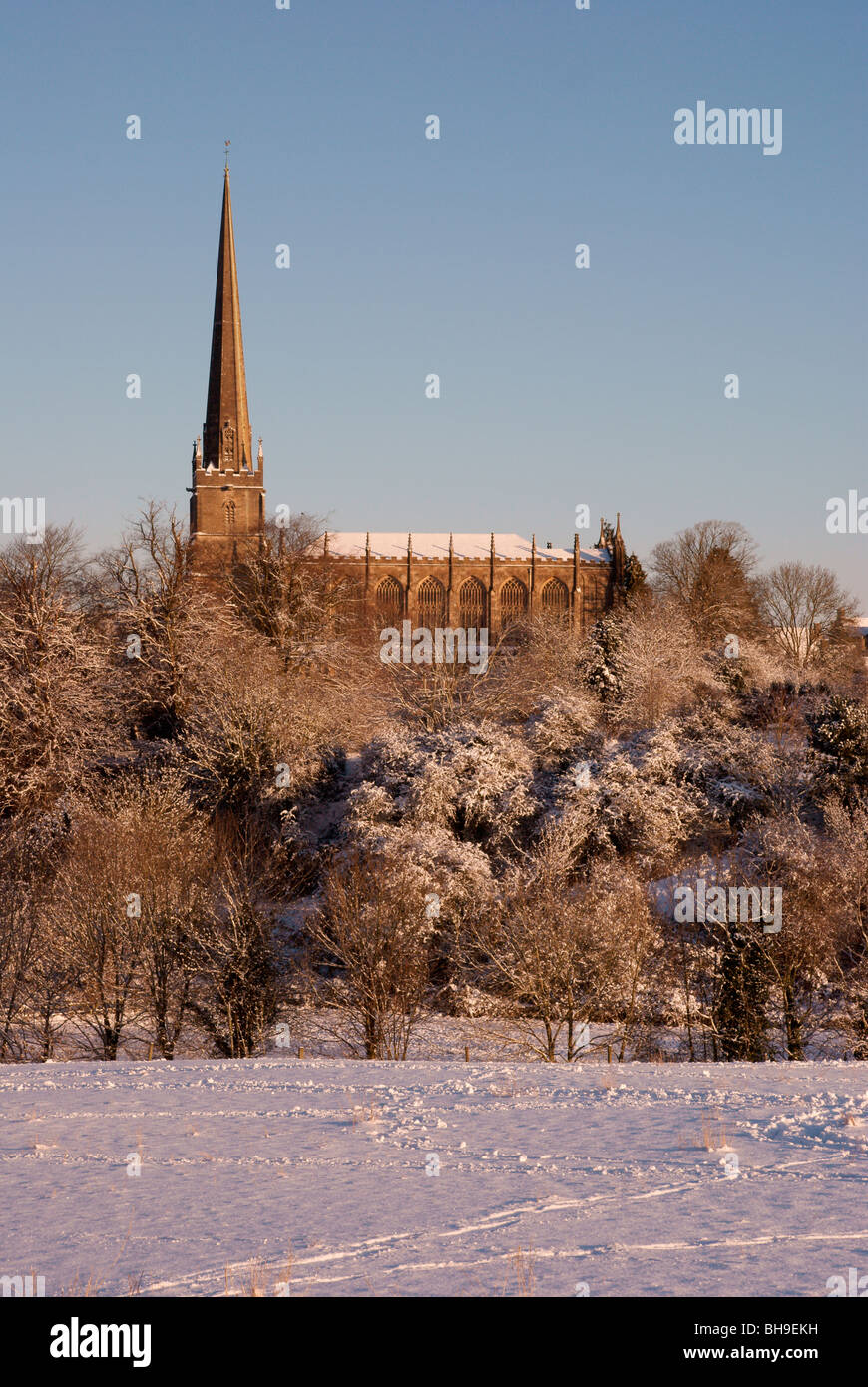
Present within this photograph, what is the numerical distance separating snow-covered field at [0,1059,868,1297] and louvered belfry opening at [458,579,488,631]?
82.0m

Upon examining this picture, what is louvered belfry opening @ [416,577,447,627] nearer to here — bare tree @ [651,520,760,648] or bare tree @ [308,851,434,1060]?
bare tree @ [651,520,760,648]

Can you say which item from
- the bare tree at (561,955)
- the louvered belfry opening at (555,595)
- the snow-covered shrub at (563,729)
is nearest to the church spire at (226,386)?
the louvered belfry opening at (555,595)

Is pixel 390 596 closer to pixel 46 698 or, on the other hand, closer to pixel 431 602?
pixel 431 602

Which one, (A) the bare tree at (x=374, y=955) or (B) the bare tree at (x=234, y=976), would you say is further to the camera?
(B) the bare tree at (x=234, y=976)

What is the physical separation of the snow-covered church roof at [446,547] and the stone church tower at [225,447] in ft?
26.9

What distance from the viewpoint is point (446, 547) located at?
101188mm

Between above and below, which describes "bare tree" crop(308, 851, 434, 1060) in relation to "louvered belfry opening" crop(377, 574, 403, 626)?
below

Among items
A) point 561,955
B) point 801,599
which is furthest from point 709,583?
point 561,955

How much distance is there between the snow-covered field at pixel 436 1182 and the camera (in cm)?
898

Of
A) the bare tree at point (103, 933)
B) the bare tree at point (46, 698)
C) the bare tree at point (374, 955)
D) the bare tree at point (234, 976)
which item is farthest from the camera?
the bare tree at point (46, 698)

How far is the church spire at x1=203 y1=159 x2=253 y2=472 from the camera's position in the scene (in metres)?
93.7

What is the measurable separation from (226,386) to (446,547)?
21209 millimetres

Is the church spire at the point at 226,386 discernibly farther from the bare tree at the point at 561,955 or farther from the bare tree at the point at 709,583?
the bare tree at the point at 561,955

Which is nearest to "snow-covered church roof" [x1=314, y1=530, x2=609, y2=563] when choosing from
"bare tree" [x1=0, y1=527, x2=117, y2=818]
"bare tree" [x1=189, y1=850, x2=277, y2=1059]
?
"bare tree" [x1=0, y1=527, x2=117, y2=818]
